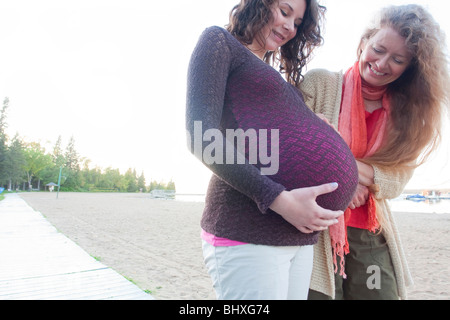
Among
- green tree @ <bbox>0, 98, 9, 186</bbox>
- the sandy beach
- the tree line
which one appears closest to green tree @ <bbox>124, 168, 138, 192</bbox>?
the tree line

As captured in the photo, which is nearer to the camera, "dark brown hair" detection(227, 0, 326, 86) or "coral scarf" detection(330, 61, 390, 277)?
"dark brown hair" detection(227, 0, 326, 86)

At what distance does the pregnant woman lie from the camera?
85 centimetres

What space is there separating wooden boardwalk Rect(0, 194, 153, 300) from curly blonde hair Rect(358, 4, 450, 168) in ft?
7.49

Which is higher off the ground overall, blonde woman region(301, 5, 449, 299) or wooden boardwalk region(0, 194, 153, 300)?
blonde woman region(301, 5, 449, 299)

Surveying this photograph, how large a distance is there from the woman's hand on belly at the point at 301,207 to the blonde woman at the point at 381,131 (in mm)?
507

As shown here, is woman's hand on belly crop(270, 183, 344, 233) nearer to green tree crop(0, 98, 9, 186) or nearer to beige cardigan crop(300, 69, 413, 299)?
beige cardigan crop(300, 69, 413, 299)

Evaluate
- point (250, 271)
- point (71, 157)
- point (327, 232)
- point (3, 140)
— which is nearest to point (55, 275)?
point (327, 232)

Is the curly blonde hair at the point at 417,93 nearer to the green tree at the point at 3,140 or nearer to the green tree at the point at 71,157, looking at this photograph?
the green tree at the point at 3,140

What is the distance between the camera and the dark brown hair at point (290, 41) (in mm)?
1177

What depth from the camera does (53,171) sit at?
51.9 metres

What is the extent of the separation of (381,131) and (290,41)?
0.64m

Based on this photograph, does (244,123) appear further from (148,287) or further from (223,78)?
(148,287)

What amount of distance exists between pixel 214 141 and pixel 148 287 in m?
3.19
